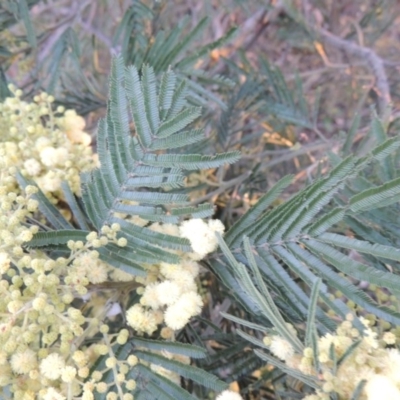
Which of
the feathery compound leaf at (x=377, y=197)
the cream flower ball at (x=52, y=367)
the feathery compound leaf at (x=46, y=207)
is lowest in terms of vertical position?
the cream flower ball at (x=52, y=367)

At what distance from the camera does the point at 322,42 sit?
2014 millimetres

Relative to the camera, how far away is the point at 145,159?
81cm

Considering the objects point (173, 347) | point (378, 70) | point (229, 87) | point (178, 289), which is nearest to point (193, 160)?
point (178, 289)

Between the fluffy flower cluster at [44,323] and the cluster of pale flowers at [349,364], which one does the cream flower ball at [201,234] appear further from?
the cluster of pale flowers at [349,364]

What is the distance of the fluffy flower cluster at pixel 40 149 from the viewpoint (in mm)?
922

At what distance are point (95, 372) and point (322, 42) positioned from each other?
1708mm

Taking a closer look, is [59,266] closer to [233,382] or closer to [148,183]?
[148,183]

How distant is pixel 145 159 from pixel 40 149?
0.87 feet

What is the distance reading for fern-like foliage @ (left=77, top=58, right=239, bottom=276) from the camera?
30.6 inches

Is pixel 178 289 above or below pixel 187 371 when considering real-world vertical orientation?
above

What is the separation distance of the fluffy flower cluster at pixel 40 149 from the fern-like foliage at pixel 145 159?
12cm

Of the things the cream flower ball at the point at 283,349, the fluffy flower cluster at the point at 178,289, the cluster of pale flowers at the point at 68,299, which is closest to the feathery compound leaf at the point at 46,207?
the cluster of pale flowers at the point at 68,299

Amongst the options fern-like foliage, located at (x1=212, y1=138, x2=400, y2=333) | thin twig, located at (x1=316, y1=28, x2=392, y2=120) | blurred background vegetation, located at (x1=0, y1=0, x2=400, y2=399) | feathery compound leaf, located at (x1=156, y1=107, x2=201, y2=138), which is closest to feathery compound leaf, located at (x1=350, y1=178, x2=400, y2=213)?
fern-like foliage, located at (x1=212, y1=138, x2=400, y2=333)

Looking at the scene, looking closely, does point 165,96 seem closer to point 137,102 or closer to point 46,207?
point 137,102
